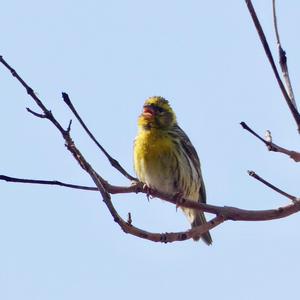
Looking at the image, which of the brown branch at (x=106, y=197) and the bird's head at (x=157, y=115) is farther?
the bird's head at (x=157, y=115)

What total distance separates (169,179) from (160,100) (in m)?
1.30

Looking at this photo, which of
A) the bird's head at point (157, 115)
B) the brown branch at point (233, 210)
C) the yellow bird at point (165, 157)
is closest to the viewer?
the brown branch at point (233, 210)

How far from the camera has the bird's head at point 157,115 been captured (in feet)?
26.2

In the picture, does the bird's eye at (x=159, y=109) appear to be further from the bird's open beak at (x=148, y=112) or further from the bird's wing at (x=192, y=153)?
the bird's wing at (x=192, y=153)

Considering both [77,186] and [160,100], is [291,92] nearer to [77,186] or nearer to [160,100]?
[77,186]

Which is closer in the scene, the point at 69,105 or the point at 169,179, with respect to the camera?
the point at 69,105

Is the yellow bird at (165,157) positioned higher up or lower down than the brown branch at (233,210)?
higher up

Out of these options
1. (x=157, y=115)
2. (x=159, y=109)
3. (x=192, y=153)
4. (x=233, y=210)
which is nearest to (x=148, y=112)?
(x=157, y=115)

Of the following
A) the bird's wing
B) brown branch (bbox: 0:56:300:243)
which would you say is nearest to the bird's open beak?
the bird's wing

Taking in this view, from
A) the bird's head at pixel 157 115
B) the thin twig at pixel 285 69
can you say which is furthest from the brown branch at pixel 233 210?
the bird's head at pixel 157 115

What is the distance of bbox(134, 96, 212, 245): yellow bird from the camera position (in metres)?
7.63

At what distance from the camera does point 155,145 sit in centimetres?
769

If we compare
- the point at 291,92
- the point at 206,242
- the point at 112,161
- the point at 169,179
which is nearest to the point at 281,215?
the point at 291,92

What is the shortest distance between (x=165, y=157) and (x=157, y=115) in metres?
0.70
